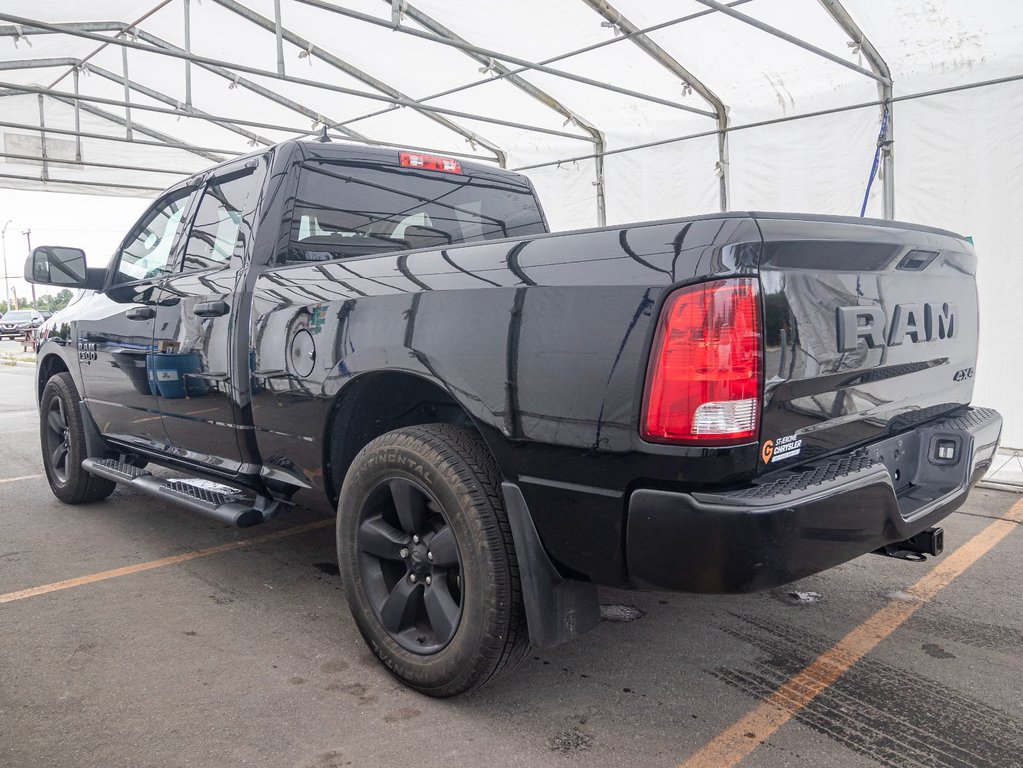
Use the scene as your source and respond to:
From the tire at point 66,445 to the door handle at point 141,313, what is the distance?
96 centimetres

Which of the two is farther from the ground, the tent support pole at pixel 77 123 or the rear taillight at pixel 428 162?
the tent support pole at pixel 77 123

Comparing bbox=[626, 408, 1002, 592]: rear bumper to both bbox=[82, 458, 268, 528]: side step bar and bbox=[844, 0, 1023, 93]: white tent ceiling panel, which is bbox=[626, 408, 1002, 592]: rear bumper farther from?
bbox=[844, 0, 1023, 93]: white tent ceiling panel

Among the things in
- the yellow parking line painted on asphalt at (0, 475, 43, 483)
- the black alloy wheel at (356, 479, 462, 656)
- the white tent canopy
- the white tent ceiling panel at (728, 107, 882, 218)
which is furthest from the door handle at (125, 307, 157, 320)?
the white tent ceiling panel at (728, 107, 882, 218)

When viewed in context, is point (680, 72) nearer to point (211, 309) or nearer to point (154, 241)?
point (154, 241)

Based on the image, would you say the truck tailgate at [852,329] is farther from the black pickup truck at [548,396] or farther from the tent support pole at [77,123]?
the tent support pole at [77,123]

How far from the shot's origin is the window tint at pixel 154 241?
13.1 feet

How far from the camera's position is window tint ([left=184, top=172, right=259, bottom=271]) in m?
3.36

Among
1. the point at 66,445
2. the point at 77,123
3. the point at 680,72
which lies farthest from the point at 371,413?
the point at 77,123

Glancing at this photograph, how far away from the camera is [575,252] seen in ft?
6.80

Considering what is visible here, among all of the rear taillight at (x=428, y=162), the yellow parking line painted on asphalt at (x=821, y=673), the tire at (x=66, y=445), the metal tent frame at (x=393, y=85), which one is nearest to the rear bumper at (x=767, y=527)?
the yellow parking line painted on asphalt at (x=821, y=673)

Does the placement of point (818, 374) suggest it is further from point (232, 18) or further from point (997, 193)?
point (232, 18)

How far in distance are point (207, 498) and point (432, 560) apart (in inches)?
54.8

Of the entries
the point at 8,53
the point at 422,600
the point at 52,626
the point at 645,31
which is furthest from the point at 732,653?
the point at 8,53

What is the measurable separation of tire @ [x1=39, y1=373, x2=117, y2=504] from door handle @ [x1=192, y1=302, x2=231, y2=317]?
167 centimetres
